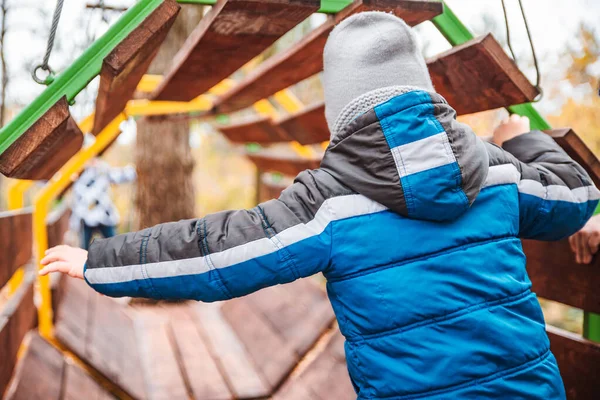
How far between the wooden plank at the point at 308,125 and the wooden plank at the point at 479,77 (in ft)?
2.66

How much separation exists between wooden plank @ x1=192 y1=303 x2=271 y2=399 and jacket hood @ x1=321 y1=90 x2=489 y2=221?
2072 millimetres

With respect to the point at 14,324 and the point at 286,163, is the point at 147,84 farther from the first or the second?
the point at 14,324

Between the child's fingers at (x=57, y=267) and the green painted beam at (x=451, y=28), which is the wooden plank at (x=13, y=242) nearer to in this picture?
the child's fingers at (x=57, y=267)

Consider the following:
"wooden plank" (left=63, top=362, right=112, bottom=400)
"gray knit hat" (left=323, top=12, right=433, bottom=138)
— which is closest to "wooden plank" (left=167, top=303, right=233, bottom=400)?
→ "wooden plank" (left=63, top=362, right=112, bottom=400)

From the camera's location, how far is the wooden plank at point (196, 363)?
9.78ft

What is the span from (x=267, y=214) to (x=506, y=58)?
3.15 ft

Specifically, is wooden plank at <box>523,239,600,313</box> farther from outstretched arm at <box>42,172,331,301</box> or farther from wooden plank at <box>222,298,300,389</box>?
wooden plank at <box>222,298,300,389</box>

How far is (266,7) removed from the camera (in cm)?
154

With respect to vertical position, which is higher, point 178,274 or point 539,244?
point 178,274

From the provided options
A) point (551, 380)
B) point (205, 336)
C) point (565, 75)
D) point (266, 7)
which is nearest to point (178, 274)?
point (266, 7)

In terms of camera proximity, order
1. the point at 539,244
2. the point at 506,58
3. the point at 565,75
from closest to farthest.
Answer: the point at 506,58
the point at 539,244
the point at 565,75

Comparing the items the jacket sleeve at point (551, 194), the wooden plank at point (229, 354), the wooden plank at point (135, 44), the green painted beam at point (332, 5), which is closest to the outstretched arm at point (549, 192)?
the jacket sleeve at point (551, 194)

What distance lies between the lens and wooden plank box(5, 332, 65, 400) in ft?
6.80

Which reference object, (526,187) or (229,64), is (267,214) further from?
(229,64)
